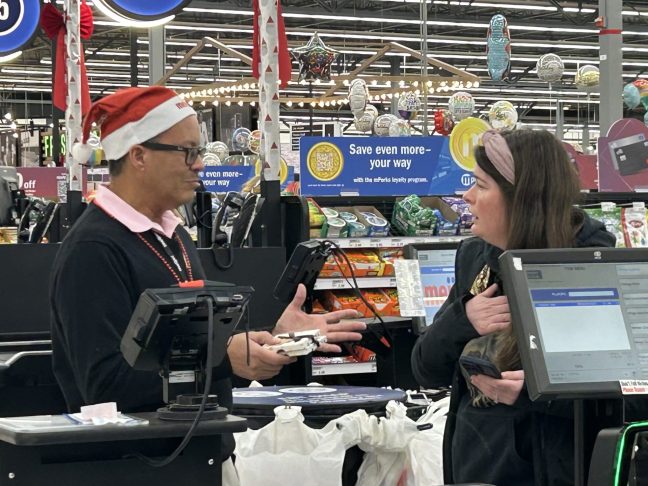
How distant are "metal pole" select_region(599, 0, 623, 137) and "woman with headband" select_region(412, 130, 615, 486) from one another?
8587 mm

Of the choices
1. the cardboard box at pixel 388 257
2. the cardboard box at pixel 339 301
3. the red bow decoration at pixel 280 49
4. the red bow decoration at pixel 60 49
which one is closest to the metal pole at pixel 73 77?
the red bow decoration at pixel 60 49

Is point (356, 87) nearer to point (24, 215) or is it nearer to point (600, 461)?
point (24, 215)

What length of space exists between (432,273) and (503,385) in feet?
7.58

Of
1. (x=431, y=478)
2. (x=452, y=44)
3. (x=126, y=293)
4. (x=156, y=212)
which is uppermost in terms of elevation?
(x=452, y=44)

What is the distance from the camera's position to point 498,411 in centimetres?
253

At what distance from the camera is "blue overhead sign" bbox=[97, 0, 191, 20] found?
24.7ft

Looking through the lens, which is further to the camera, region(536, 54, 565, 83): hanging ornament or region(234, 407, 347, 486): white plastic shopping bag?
region(536, 54, 565, 83): hanging ornament

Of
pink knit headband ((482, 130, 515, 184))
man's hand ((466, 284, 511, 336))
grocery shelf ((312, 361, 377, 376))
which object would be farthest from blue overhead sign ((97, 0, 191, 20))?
man's hand ((466, 284, 511, 336))

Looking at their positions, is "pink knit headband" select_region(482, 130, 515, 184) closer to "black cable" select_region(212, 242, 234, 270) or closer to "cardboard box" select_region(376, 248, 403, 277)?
"black cable" select_region(212, 242, 234, 270)

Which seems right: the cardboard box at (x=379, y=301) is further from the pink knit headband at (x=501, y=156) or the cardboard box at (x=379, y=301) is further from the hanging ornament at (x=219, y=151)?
the hanging ornament at (x=219, y=151)

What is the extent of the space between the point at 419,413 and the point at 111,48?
2274 cm

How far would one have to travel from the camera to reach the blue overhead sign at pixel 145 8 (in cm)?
753

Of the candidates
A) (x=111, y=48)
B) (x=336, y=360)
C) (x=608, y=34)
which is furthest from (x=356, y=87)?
(x=111, y=48)

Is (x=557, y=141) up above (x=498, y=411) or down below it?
above
